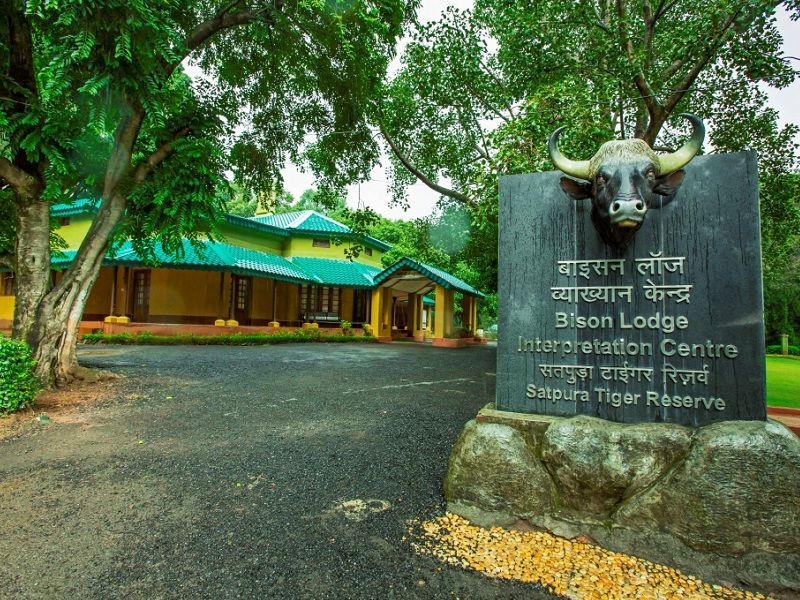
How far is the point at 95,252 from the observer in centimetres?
700

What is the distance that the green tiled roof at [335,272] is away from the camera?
2244cm

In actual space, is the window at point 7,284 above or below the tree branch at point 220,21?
below

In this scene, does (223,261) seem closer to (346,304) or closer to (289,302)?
(289,302)

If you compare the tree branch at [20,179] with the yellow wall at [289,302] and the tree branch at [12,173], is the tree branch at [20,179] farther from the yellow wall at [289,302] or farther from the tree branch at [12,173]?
the yellow wall at [289,302]

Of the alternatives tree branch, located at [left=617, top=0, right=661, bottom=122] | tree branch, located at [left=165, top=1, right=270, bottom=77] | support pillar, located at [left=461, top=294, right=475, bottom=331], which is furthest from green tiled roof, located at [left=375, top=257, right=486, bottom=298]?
tree branch, located at [left=165, top=1, right=270, bottom=77]

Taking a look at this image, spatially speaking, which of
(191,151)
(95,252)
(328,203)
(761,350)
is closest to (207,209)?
(191,151)

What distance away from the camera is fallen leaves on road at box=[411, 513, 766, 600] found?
223cm

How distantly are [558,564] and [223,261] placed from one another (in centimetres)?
1772

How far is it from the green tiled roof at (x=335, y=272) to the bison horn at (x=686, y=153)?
739 inches

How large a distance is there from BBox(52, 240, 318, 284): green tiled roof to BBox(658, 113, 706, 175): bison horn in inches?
577

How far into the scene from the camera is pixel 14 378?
16.8 feet

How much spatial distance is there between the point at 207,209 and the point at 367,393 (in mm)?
4114

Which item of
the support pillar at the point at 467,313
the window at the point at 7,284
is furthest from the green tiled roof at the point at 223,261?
the support pillar at the point at 467,313

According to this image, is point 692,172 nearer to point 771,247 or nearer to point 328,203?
point 328,203
